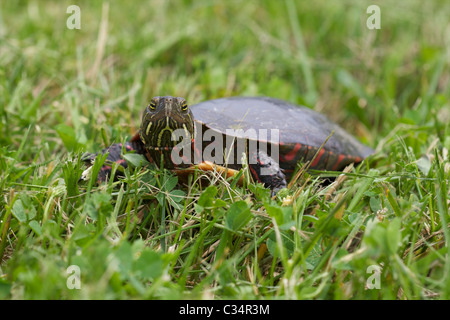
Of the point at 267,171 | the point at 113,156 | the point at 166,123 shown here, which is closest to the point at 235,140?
the point at 267,171

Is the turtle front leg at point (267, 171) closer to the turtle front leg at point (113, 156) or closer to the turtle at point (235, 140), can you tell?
the turtle at point (235, 140)

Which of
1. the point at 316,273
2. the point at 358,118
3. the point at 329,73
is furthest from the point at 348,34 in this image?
the point at 316,273

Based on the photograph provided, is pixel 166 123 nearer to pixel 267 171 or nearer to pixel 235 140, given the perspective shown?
pixel 235 140

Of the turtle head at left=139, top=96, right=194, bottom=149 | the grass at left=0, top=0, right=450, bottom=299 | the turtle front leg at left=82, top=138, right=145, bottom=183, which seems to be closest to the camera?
the grass at left=0, top=0, right=450, bottom=299

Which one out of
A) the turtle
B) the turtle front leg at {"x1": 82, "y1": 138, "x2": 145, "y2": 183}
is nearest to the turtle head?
the turtle

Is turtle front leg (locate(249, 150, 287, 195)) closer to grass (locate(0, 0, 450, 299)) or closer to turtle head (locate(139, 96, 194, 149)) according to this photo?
grass (locate(0, 0, 450, 299))

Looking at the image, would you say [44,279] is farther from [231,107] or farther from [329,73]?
[329,73]
